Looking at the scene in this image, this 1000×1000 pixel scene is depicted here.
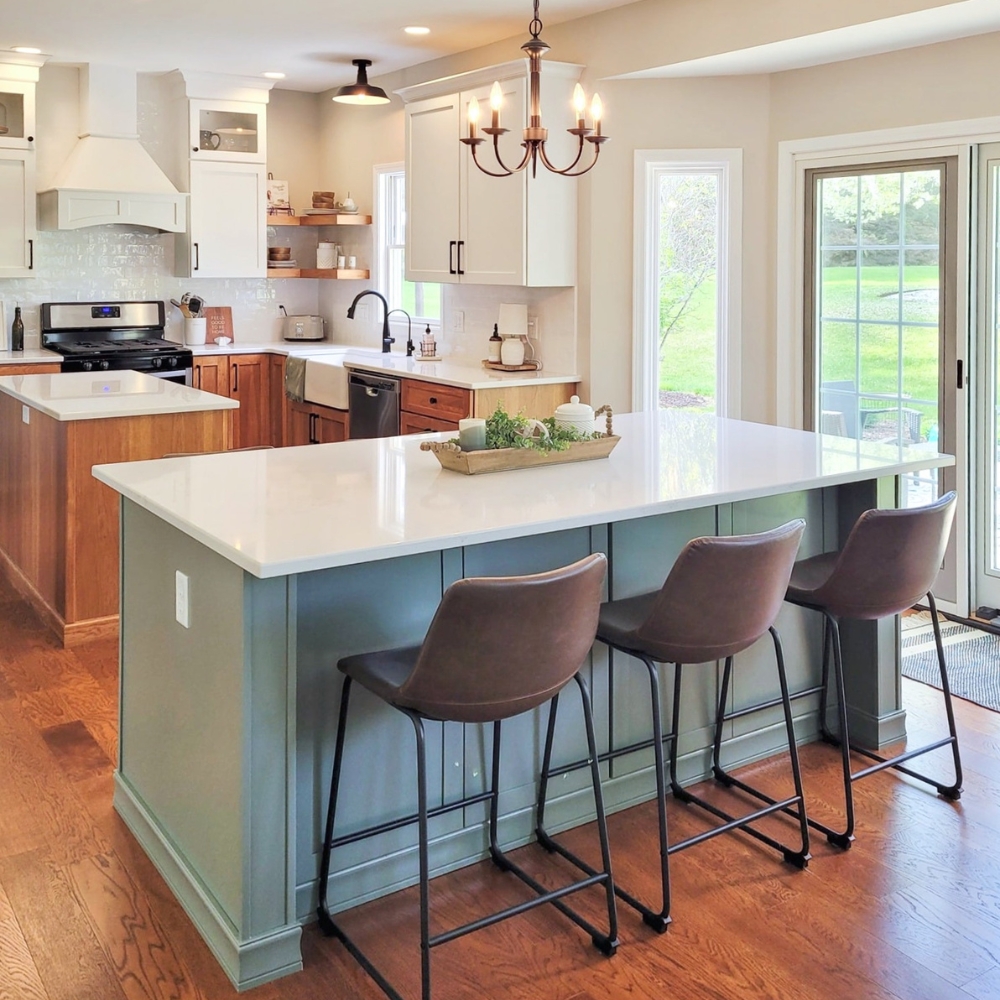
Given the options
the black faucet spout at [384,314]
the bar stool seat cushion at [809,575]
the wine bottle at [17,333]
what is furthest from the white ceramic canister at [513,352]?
the wine bottle at [17,333]

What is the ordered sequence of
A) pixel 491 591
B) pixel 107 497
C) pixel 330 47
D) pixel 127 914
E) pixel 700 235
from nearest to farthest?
1. pixel 491 591
2. pixel 127 914
3. pixel 107 497
4. pixel 700 235
5. pixel 330 47

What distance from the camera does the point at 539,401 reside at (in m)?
5.68

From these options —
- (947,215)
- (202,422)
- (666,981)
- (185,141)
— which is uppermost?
(185,141)

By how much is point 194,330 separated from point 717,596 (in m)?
5.59

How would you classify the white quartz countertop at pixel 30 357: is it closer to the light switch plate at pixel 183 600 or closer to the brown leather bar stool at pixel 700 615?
the light switch plate at pixel 183 600

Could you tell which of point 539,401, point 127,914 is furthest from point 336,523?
point 539,401

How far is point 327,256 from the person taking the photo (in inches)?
302

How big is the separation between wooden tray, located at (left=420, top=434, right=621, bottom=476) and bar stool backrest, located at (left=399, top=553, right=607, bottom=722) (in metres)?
0.77

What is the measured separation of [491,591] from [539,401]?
3.64m

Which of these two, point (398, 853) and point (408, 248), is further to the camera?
point (408, 248)

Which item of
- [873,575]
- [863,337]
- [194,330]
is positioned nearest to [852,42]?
[863,337]

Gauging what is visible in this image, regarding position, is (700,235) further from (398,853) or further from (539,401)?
(398,853)

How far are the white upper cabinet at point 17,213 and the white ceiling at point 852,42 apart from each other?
3.67m

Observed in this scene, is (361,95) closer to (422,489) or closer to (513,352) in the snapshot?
(513,352)
